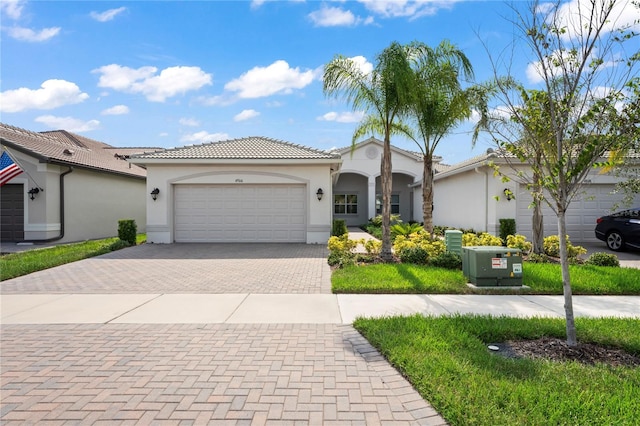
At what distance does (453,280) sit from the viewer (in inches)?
301

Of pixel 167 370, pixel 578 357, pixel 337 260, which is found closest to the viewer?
pixel 167 370

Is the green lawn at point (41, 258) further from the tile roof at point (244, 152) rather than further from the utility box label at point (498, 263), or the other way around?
the utility box label at point (498, 263)

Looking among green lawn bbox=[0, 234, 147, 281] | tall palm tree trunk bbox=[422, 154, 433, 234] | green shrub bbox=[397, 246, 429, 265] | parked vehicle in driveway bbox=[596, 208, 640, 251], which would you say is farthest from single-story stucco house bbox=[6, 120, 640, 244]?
green shrub bbox=[397, 246, 429, 265]

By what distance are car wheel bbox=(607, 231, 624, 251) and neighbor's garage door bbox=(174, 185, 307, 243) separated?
36.6ft

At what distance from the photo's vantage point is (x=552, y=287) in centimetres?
717

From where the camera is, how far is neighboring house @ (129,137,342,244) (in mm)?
14508

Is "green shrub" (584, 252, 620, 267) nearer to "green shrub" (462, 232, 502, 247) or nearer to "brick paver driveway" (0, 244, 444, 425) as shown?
"green shrub" (462, 232, 502, 247)

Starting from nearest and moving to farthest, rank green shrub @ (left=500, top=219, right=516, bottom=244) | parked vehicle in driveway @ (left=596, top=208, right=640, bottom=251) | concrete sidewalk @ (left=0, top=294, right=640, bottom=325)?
concrete sidewalk @ (left=0, top=294, right=640, bottom=325)
parked vehicle in driveway @ (left=596, top=208, right=640, bottom=251)
green shrub @ (left=500, top=219, right=516, bottom=244)

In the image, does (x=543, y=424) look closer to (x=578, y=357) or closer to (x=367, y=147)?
(x=578, y=357)

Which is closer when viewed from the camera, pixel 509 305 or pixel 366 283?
pixel 509 305

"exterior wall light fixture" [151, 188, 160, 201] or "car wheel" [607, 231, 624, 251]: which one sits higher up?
"exterior wall light fixture" [151, 188, 160, 201]

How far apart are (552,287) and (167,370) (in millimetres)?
7213

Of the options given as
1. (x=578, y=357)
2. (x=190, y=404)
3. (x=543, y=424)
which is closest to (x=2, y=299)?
(x=190, y=404)

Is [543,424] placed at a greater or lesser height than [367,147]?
lesser
